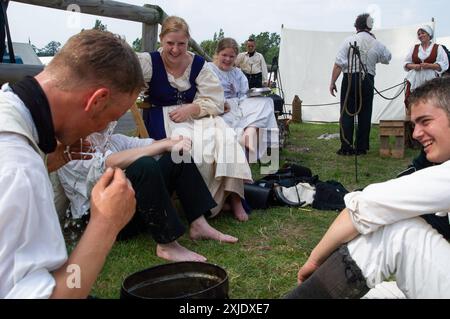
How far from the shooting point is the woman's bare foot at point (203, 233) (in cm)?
325

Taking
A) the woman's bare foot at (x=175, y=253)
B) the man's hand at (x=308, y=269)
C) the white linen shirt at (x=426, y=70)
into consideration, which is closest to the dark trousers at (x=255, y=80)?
the white linen shirt at (x=426, y=70)

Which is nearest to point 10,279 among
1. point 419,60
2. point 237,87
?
point 237,87

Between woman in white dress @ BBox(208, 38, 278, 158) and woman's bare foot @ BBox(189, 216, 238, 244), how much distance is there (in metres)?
1.66

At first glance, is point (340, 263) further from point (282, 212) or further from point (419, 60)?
point (419, 60)

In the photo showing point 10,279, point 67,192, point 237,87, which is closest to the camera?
point 10,279

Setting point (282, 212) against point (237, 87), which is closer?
point (282, 212)

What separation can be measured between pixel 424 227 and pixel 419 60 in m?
6.84

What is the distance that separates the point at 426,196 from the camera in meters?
1.64

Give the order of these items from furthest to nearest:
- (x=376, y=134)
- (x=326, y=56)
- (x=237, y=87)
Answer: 1. (x=326, y=56)
2. (x=376, y=134)
3. (x=237, y=87)

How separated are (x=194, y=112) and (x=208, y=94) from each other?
0.20 m

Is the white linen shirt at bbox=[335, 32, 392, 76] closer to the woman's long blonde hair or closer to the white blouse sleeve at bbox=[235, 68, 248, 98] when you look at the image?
the white blouse sleeve at bbox=[235, 68, 248, 98]

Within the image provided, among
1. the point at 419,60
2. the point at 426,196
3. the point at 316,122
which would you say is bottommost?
the point at 316,122

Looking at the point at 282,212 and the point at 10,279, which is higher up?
the point at 10,279

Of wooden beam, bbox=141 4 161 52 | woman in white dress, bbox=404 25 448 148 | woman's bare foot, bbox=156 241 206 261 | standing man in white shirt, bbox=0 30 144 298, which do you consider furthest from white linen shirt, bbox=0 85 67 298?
woman in white dress, bbox=404 25 448 148
